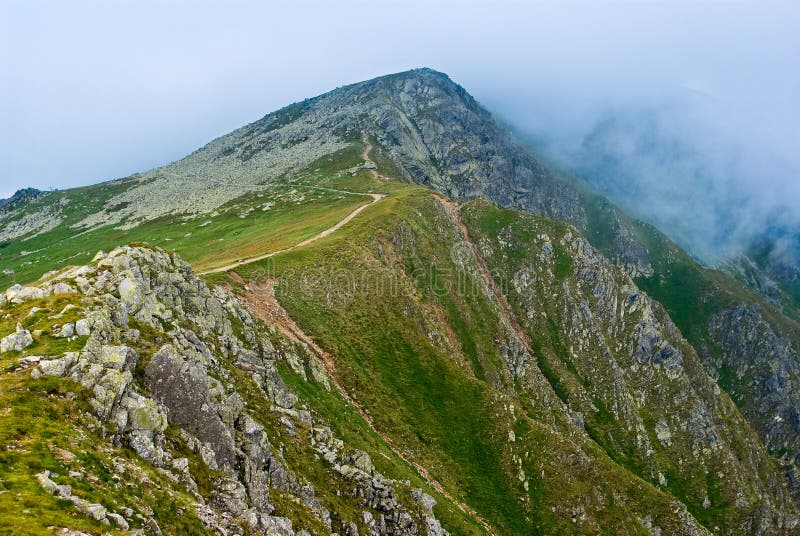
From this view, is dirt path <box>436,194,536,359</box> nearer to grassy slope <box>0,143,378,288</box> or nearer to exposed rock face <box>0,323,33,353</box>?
grassy slope <box>0,143,378,288</box>

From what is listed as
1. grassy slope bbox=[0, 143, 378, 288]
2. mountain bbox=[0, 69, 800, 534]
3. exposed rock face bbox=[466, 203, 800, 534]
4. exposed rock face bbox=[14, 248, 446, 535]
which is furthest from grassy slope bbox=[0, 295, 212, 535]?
exposed rock face bbox=[466, 203, 800, 534]

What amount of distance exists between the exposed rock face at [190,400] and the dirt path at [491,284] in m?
Answer: 81.5

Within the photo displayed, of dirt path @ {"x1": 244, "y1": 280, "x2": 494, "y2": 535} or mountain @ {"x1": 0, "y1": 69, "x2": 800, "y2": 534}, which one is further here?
dirt path @ {"x1": 244, "y1": 280, "x2": 494, "y2": 535}

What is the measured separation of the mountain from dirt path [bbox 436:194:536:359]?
1.08 meters

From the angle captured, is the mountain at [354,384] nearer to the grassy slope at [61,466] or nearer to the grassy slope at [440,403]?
the grassy slope at [61,466]

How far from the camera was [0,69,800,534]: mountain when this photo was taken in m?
21.9

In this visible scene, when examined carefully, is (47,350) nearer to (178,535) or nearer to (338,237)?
(178,535)

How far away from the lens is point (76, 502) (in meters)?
15.9

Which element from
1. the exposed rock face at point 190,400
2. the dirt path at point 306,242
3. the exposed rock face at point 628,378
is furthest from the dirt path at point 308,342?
the exposed rock face at point 628,378

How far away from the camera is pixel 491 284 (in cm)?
13225

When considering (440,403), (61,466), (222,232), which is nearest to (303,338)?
(440,403)

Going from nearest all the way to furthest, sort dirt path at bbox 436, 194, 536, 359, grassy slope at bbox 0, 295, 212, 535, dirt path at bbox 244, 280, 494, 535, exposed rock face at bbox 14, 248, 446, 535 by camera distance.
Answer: grassy slope at bbox 0, 295, 212, 535
exposed rock face at bbox 14, 248, 446, 535
dirt path at bbox 244, 280, 494, 535
dirt path at bbox 436, 194, 536, 359

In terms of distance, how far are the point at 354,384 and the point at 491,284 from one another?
253 ft

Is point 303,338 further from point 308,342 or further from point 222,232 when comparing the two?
point 222,232
